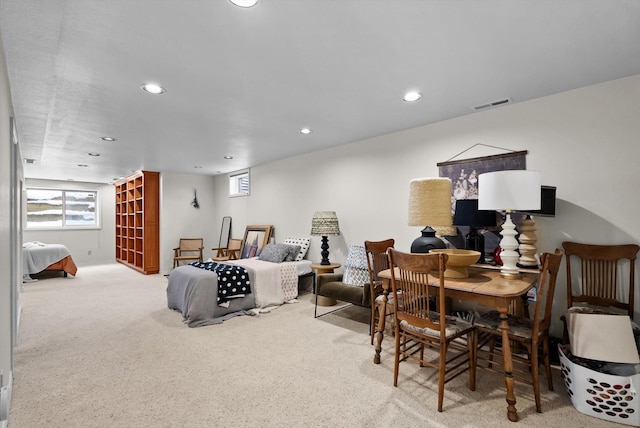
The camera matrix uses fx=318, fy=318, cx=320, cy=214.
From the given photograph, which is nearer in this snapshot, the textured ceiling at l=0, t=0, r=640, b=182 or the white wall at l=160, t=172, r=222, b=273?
the textured ceiling at l=0, t=0, r=640, b=182

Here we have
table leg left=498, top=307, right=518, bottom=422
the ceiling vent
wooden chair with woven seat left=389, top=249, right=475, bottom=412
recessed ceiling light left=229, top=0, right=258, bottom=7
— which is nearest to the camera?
recessed ceiling light left=229, top=0, right=258, bottom=7

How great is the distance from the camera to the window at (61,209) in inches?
338

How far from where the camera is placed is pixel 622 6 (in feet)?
5.56

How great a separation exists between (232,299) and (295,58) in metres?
3.06

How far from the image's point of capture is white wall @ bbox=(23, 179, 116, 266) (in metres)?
8.62

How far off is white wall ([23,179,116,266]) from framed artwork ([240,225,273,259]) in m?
5.46

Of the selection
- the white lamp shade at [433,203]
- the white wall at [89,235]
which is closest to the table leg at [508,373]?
the white lamp shade at [433,203]

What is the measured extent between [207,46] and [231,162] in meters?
4.24

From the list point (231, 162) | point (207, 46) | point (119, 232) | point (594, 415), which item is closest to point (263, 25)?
point (207, 46)

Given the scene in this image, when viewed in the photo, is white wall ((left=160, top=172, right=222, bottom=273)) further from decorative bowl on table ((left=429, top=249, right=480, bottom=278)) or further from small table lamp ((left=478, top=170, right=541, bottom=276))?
small table lamp ((left=478, top=170, right=541, bottom=276))

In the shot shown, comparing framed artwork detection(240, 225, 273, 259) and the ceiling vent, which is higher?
the ceiling vent

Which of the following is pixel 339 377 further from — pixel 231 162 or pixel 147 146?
pixel 231 162

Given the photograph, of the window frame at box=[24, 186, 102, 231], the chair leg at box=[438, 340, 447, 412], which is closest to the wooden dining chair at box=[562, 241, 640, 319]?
the chair leg at box=[438, 340, 447, 412]

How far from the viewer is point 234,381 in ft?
8.14
